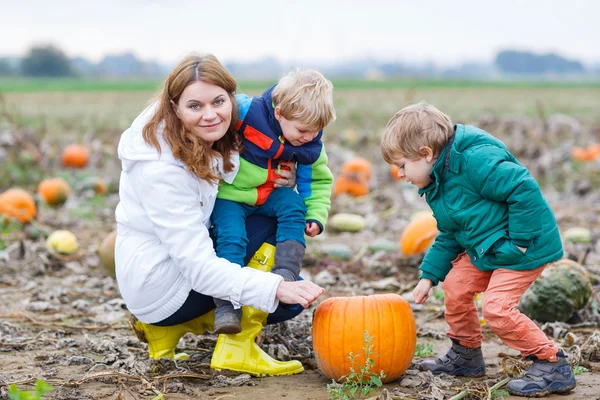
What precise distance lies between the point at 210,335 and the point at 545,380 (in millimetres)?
2311

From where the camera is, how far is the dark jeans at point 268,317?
168 inches

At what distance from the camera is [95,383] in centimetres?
394

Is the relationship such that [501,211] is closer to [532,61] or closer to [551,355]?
[551,355]

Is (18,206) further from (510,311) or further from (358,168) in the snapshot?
(510,311)

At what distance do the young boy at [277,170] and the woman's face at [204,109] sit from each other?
0.75ft

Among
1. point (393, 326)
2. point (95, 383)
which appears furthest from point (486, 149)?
point (95, 383)

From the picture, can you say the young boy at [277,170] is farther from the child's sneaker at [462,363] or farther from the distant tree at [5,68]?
the distant tree at [5,68]

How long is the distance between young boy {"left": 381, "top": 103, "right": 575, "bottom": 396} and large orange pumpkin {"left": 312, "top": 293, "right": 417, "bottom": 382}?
1.58 feet

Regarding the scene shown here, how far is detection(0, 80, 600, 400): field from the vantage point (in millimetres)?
3947

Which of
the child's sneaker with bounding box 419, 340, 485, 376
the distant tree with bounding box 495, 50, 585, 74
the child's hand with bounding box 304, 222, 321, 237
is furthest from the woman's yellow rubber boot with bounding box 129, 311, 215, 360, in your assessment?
the distant tree with bounding box 495, 50, 585, 74

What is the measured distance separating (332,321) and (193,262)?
812 millimetres

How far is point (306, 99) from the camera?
401 cm

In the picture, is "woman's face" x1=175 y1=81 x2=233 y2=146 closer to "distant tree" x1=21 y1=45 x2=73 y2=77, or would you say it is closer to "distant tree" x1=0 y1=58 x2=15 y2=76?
"distant tree" x1=21 y1=45 x2=73 y2=77

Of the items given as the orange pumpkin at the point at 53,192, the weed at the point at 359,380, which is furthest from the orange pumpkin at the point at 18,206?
the weed at the point at 359,380
